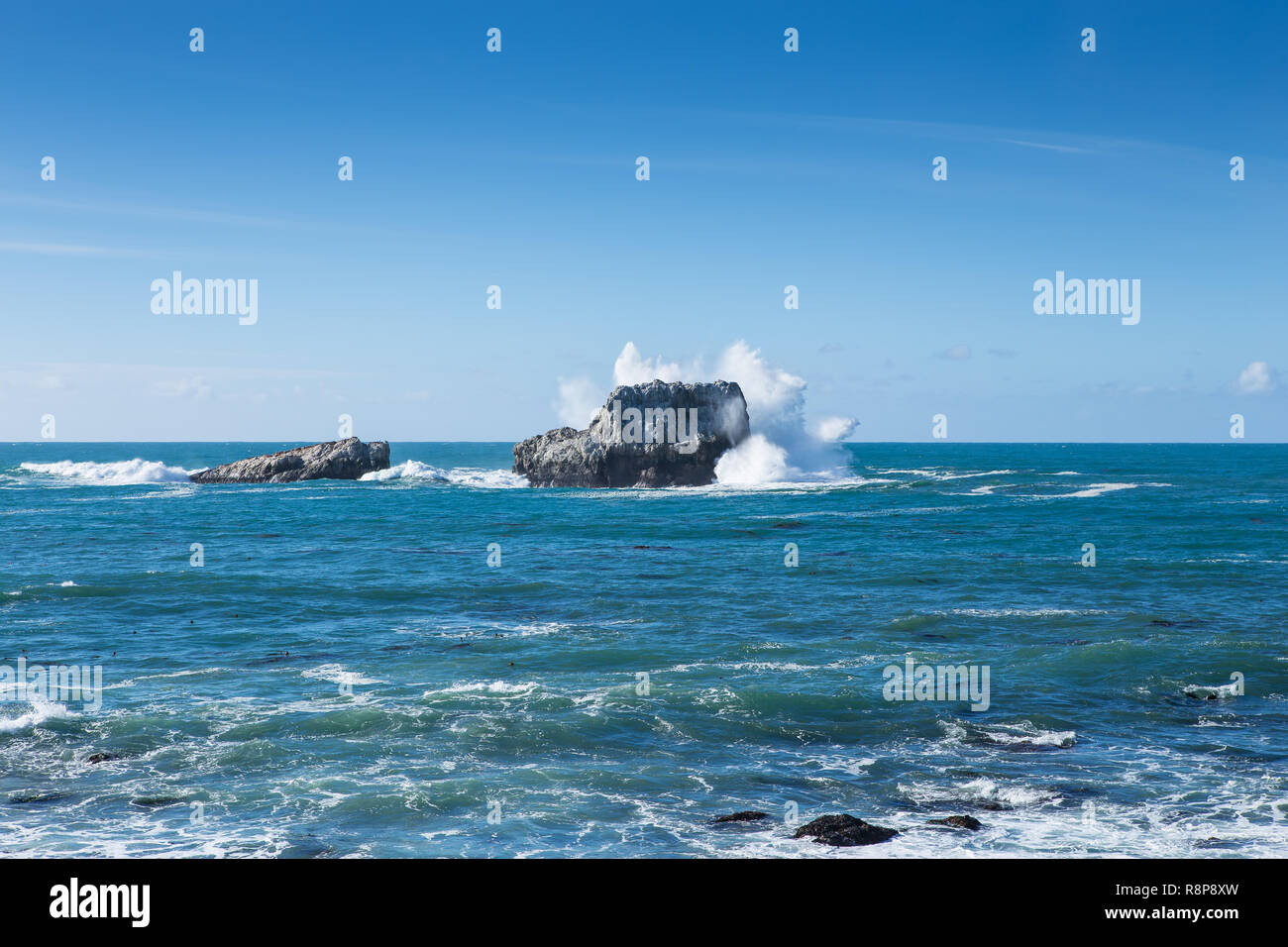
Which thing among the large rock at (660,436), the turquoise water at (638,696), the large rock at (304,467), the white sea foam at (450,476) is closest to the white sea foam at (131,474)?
the large rock at (304,467)

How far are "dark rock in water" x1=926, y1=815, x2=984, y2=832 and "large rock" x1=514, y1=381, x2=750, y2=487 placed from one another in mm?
69889

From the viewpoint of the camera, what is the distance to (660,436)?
83.9 metres

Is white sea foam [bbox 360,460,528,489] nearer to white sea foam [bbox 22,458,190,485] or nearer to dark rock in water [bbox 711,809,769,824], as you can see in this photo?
white sea foam [bbox 22,458,190,485]

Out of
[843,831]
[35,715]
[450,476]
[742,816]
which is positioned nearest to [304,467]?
[450,476]

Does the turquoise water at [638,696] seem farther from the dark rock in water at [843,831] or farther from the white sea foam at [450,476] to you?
the white sea foam at [450,476]

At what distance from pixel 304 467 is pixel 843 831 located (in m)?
95.9

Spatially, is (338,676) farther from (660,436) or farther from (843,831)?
(660,436)

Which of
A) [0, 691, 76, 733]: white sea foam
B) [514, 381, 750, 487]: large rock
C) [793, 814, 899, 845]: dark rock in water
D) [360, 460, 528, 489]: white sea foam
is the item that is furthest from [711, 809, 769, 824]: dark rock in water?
[360, 460, 528, 489]: white sea foam

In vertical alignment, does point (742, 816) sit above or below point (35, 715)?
below

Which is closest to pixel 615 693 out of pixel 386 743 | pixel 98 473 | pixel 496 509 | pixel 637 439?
pixel 386 743

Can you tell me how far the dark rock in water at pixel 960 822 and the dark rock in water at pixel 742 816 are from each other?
8.19 feet

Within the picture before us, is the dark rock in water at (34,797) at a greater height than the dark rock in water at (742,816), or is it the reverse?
the dark rock in water at (34,797)

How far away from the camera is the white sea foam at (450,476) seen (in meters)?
94.3
